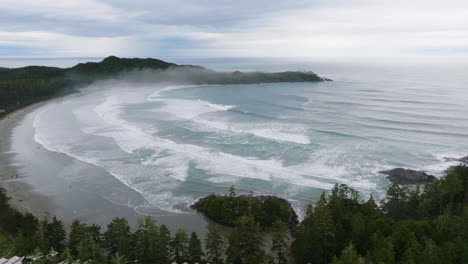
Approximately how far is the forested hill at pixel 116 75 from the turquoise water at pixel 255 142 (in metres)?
20.3

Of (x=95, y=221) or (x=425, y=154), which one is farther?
(x=425, y=154)

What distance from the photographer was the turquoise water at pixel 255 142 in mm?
36594

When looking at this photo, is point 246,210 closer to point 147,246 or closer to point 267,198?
point 267,198

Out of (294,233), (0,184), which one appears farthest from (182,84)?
(294,233)

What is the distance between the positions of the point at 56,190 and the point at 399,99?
79.5 m

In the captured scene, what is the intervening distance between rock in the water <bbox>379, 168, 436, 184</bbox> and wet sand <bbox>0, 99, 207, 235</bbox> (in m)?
21.8

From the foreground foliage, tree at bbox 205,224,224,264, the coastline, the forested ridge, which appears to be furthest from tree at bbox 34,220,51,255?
the foreground foliage

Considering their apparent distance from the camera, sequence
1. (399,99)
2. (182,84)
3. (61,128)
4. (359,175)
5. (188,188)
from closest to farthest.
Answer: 1. (188,188)
2. (359,175)
3. (61,128)
4. (399,99)
5. (182,84)

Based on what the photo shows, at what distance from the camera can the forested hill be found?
10261cm

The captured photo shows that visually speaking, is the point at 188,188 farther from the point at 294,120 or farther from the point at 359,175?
the point at 294,120

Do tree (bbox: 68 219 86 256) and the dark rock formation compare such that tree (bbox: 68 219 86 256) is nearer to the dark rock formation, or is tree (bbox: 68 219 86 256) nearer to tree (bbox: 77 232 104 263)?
tree (bbox: 77 232 104 263)

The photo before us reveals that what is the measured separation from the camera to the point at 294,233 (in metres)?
28.0

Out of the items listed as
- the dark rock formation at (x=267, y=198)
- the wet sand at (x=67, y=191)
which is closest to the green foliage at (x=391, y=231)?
the dark rock formation at (x=267, y=198)

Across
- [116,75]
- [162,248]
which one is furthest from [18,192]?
[116,75]
